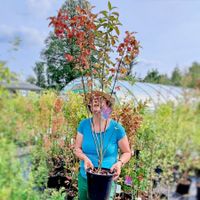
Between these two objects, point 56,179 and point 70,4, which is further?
point 56,179

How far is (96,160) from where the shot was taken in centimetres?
202

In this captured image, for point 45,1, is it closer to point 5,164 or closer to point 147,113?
point 147,113

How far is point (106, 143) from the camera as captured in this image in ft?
6.59

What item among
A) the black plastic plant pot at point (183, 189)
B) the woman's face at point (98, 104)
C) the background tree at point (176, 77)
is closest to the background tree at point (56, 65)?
the woman's face at point (98, 104)

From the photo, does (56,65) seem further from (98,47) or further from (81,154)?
(81,154)

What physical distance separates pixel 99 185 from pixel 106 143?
0.95 feet

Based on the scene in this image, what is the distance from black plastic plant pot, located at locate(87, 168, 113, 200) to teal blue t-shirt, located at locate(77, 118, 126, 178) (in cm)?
15

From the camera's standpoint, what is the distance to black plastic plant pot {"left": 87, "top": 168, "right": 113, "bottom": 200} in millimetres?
1842

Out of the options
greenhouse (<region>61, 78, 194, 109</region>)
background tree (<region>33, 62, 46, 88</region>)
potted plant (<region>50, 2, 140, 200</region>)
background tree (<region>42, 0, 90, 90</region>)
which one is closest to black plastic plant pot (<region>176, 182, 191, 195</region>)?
greenhouse (<region>61, 78, 194, 109</region>)

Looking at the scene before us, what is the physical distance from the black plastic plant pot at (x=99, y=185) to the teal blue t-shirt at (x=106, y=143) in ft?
0.49

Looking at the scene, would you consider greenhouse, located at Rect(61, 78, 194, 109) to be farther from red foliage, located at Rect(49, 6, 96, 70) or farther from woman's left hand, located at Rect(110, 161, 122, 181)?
woman's left hand, located at Rect(110, 161, 122, 181)

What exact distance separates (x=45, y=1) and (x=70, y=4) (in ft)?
0.81

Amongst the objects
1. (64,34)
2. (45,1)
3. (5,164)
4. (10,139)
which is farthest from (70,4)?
(5,164)

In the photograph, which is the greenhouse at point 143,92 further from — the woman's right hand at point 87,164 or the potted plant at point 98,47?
the woman's right hand at point 87,164
